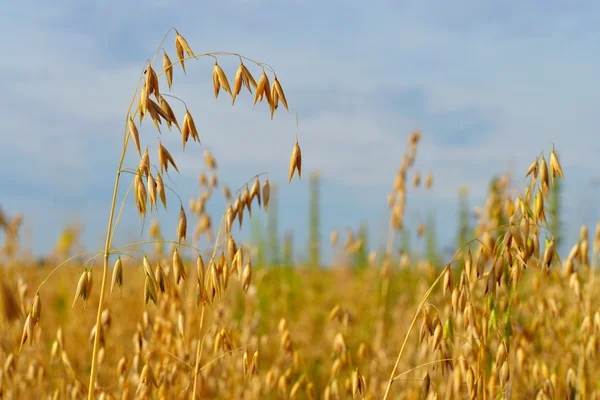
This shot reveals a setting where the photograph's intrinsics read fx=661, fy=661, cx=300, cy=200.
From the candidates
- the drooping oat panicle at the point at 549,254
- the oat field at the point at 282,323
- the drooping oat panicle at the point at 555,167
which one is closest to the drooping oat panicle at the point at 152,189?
the oat field at the point at 282,323

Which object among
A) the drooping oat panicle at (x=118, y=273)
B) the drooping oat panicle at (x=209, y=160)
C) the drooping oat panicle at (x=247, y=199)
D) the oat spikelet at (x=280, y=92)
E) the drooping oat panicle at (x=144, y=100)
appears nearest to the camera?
the drooping oat panicle at (x=144, y=100)

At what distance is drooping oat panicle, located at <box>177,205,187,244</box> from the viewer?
2.14m

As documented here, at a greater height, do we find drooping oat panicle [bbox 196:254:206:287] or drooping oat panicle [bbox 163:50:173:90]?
drooping oat panicle [bbox 163:50:173:90]

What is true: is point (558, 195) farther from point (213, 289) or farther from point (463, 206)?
point (213, 289)

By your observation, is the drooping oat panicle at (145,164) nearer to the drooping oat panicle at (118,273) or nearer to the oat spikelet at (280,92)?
the drooping oat panicle at (118,273)

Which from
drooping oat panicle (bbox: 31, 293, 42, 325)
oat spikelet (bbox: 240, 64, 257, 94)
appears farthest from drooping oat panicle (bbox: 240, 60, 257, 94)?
drooping oat panicle (bbox: 31, 293, 42, 325)

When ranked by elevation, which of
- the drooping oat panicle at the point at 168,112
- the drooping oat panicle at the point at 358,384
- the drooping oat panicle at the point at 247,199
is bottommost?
the drooping oat panicle at the point at 358,384

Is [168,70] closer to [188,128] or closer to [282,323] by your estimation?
[188,128]

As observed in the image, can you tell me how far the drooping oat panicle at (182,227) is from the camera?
2143 millimetres

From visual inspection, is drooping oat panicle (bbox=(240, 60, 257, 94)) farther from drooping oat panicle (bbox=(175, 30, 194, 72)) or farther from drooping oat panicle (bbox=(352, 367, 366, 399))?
drooping oat panicle (bbox=(352, 367, 366, 399))

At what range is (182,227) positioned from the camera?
2.15 metres

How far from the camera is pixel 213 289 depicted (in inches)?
85.4

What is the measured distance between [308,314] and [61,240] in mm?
3156

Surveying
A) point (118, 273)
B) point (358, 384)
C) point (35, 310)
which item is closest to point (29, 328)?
point (35, 310)
